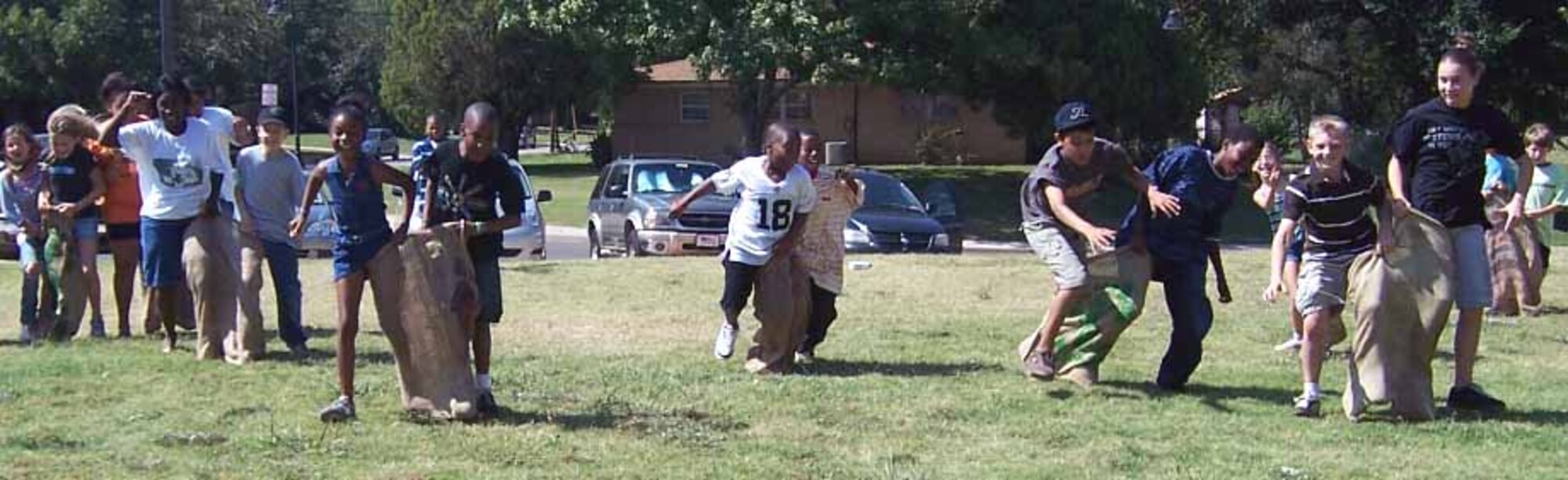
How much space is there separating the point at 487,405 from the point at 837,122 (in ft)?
136

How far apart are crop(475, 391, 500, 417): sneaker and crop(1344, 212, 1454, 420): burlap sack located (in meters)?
3.81

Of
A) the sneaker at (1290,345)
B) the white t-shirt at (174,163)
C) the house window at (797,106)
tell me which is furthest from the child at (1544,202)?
the house window at (797,106)

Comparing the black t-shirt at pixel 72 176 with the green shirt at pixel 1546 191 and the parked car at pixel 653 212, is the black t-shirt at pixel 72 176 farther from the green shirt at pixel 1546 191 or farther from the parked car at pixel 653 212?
the green shirt at pixel 1546 191

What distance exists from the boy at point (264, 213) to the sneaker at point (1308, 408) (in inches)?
211

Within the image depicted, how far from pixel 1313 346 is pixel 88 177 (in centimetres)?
721

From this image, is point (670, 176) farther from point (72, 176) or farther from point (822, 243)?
point (822, 243)

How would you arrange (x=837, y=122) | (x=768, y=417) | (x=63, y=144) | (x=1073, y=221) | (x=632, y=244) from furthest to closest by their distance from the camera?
1. (x=837, y=122)
2. (x=632, y=244)
3. (x=63, y=144)
4. (x=1073, y=221)
5. (x=768, y=417)

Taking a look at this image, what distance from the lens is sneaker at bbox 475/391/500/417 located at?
27.2 ft

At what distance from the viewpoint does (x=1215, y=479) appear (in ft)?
23.1

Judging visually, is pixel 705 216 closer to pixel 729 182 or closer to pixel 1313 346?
pixel 729 182

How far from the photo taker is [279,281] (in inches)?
413

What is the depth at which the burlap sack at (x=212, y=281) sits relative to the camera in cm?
1028

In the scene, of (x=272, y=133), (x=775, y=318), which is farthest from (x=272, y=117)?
(x=775, y=318)

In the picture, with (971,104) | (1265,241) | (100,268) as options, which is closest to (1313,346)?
(100,268)
